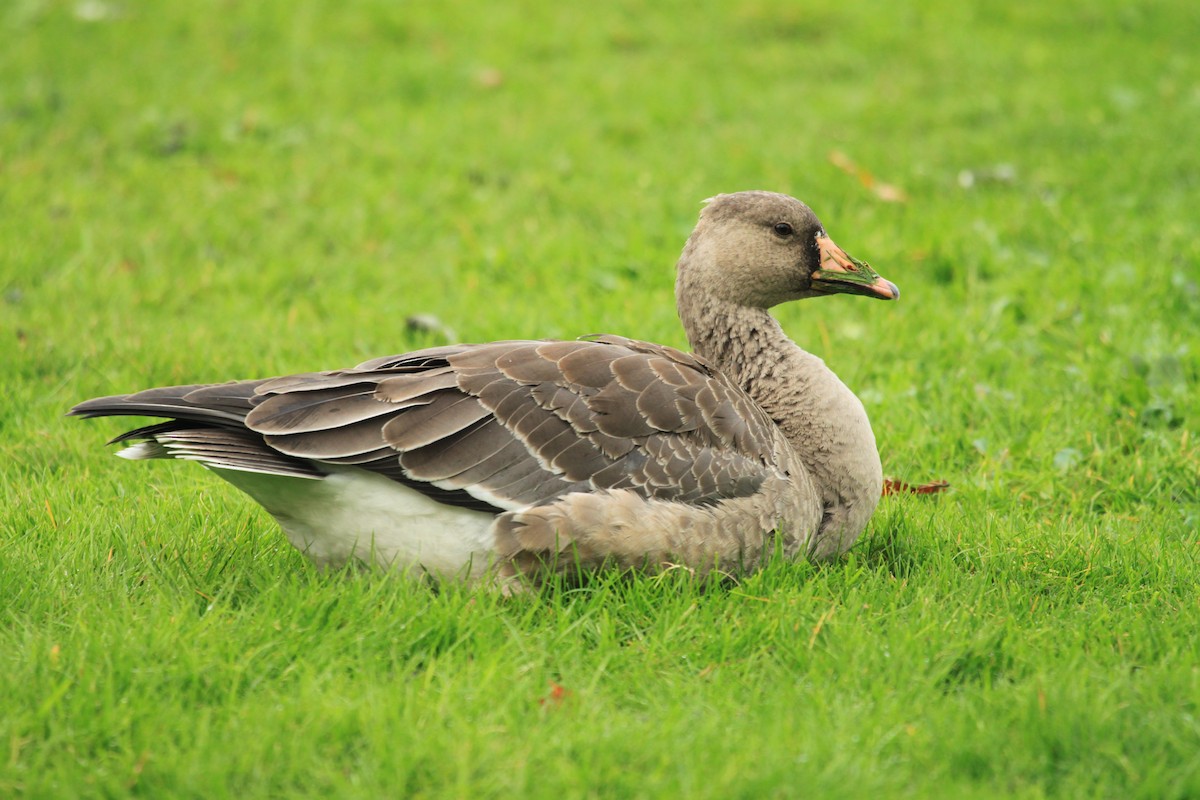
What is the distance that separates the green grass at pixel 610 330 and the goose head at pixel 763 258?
1.02 metres

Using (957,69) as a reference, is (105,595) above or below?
below

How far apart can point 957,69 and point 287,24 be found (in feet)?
20.2

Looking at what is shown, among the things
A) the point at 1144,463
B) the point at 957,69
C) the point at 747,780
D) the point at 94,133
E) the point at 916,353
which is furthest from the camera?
the point at 957,69

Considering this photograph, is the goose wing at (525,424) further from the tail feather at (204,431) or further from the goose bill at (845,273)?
the goose bill at (845,273)

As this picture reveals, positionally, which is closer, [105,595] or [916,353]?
[105,595]

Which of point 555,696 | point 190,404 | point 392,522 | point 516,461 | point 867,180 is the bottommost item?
point 555,696

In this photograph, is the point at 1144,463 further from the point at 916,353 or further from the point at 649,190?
the point at 649,190

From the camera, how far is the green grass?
130 inches

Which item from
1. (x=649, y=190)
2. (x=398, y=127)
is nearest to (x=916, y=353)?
(x=649, y=190)

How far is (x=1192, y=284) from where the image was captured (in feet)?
22.0

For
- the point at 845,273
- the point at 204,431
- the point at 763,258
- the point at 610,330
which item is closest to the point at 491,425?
the point at 204,431

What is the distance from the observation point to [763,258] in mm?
4844

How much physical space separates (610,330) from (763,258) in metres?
1.78

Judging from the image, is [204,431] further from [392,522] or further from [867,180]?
[867,180]
